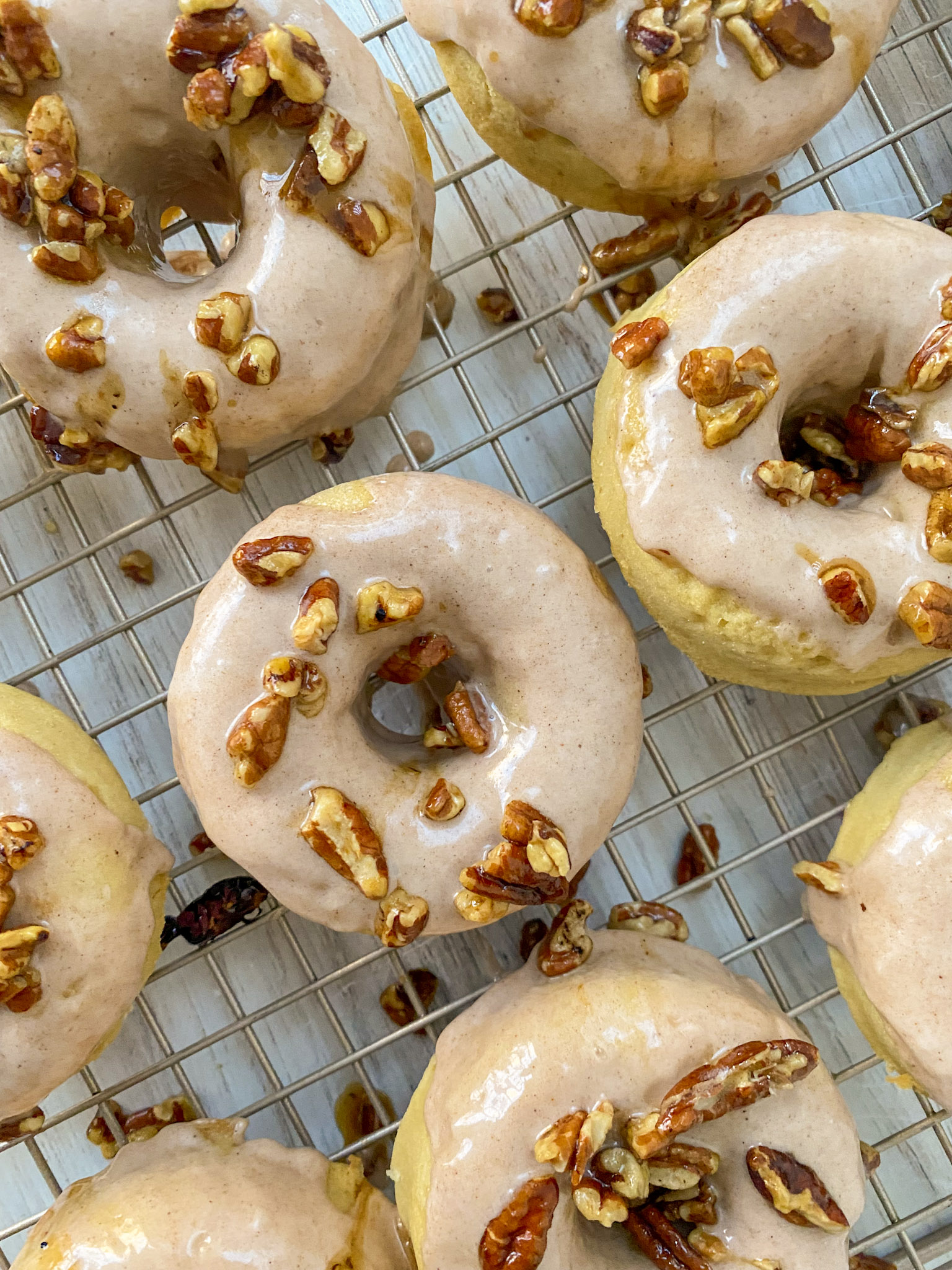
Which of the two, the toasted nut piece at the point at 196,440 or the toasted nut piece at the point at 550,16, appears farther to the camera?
the toasted nut piece at the point at 196,440

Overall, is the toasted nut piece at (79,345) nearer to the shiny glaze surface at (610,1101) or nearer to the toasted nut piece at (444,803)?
the toasted nut piece at (444,803)

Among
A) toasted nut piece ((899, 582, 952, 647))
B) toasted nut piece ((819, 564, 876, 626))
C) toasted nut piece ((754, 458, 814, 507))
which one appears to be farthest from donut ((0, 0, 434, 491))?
toasted nut piece ((899, 582, 952, 647))

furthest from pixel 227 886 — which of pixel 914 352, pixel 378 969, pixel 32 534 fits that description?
pixel 914 352

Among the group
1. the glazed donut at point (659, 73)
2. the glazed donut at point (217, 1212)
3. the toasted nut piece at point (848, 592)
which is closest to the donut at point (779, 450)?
the toasted nut piece at point (848, 592)

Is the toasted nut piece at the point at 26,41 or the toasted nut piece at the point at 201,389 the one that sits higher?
the toasted nut piece at the point at 26,41

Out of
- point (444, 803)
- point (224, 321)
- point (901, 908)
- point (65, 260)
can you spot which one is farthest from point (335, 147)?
point (901, 908)

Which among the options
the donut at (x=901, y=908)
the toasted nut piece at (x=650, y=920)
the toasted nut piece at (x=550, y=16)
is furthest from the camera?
the toasted nut piece at (x=650, y=920)

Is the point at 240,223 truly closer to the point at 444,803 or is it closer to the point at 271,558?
the point at 271,558
